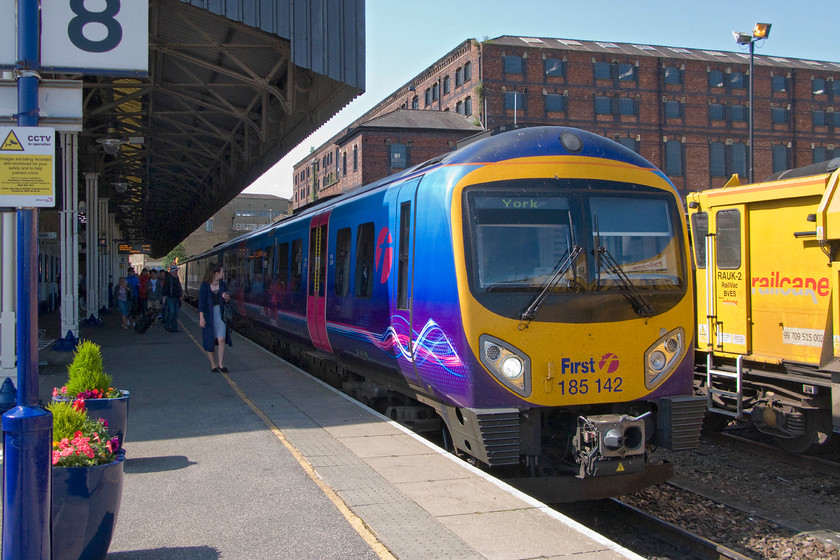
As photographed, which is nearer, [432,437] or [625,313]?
[625,313]

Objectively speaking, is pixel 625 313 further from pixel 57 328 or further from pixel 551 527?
pixel 57 328

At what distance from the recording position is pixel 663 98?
54.8 meters

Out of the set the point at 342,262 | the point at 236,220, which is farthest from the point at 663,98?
the point at 236,220

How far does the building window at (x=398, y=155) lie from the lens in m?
53.4

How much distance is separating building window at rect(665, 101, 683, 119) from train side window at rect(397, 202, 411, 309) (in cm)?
5288

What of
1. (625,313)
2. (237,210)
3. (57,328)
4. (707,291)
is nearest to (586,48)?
(57,328)

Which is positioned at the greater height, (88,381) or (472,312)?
(472,312)

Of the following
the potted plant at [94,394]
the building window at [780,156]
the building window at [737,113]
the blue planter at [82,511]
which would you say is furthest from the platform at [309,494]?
the building window at [780,156]

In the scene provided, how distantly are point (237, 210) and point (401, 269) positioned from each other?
334 ft

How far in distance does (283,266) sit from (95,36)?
9221mm

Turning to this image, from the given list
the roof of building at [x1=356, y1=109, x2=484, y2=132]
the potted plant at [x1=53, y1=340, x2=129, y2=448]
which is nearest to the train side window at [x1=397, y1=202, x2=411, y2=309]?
the potted plant at [x1=53, y1=340, x2=129, y2=448]

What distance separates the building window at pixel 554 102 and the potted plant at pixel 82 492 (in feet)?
171

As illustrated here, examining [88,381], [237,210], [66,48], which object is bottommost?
[88,381]

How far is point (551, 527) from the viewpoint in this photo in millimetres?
4723
